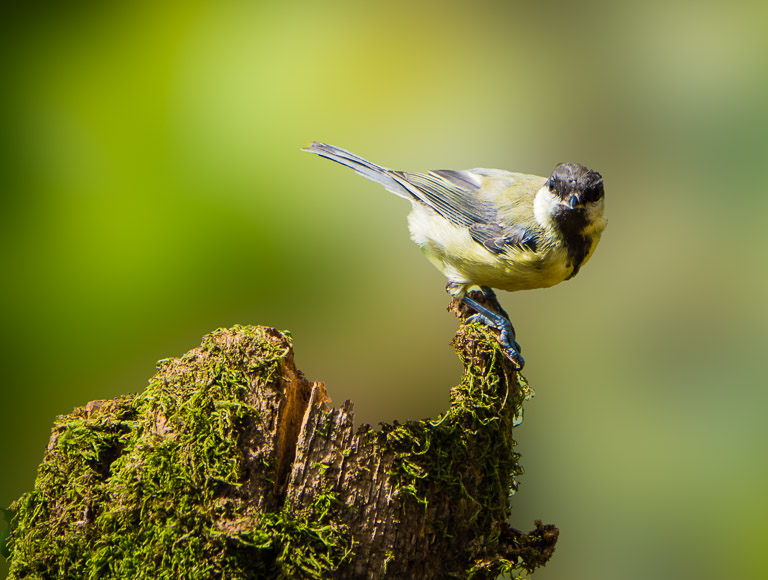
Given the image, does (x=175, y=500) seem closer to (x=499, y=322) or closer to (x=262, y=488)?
(x=262, y=488)

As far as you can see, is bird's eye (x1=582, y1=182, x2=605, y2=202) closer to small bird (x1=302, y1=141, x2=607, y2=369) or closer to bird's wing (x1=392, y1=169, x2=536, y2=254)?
small bird (x1=302, y1=141, x2=607, y2=369)

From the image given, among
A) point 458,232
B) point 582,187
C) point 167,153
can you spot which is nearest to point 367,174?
point 458,232

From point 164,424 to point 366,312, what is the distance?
1977mm

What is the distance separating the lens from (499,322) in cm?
214

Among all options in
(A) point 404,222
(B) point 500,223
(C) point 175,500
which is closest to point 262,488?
(C) point 175,500

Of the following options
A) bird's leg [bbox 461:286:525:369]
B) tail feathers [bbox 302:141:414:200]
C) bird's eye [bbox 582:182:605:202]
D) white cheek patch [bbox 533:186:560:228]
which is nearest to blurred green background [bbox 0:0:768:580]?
tail feathers [bbox 302:141:414:200]

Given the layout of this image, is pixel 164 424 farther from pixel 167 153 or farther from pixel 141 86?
pixel 141 86

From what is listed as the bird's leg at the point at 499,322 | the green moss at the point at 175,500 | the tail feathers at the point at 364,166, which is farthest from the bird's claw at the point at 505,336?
the tail feathers at the point at 364,166

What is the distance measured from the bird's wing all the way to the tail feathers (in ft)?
0.13

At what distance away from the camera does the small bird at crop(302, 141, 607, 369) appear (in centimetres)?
223

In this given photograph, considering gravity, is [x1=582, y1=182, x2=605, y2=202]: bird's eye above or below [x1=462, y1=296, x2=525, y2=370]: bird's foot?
above

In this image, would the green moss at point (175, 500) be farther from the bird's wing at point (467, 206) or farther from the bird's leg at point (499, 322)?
the bird's wing at point (467, 206)

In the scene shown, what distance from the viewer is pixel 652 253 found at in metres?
3.45

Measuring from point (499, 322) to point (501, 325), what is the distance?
0.06 meters
